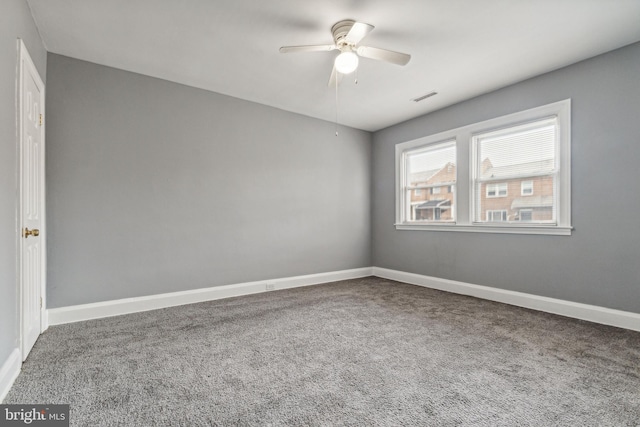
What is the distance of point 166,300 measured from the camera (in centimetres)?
355

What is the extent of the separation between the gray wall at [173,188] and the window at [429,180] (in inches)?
46.0

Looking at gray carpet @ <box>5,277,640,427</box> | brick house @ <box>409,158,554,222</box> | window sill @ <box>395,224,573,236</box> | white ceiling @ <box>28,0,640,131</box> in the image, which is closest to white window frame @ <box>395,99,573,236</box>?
window sill @ <box>395,224,573,236</box>

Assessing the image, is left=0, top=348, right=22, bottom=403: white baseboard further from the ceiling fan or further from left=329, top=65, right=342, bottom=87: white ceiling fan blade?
left=329, top=65, right=342, bottom=87: white ceiling fan blade

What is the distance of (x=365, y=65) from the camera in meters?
3.27

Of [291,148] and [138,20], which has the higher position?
[138,20]

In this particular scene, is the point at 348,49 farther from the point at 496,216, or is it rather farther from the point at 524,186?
the point at 496,216

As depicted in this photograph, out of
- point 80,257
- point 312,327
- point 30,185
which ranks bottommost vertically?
point 312,327

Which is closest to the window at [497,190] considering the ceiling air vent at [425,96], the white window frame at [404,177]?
the white window frame at [404,177]

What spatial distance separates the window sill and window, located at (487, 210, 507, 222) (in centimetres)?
A: 11

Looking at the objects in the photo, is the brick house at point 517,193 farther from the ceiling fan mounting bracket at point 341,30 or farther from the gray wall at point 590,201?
the ceiling fan mounting bracket at point 341,30

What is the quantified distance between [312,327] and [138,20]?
9.93ft

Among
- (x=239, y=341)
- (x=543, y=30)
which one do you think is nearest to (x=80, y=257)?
(x=239, y=341)

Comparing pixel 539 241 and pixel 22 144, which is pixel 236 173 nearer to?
pixel 22 144

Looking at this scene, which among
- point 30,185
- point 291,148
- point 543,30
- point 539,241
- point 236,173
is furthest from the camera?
point 291,148
